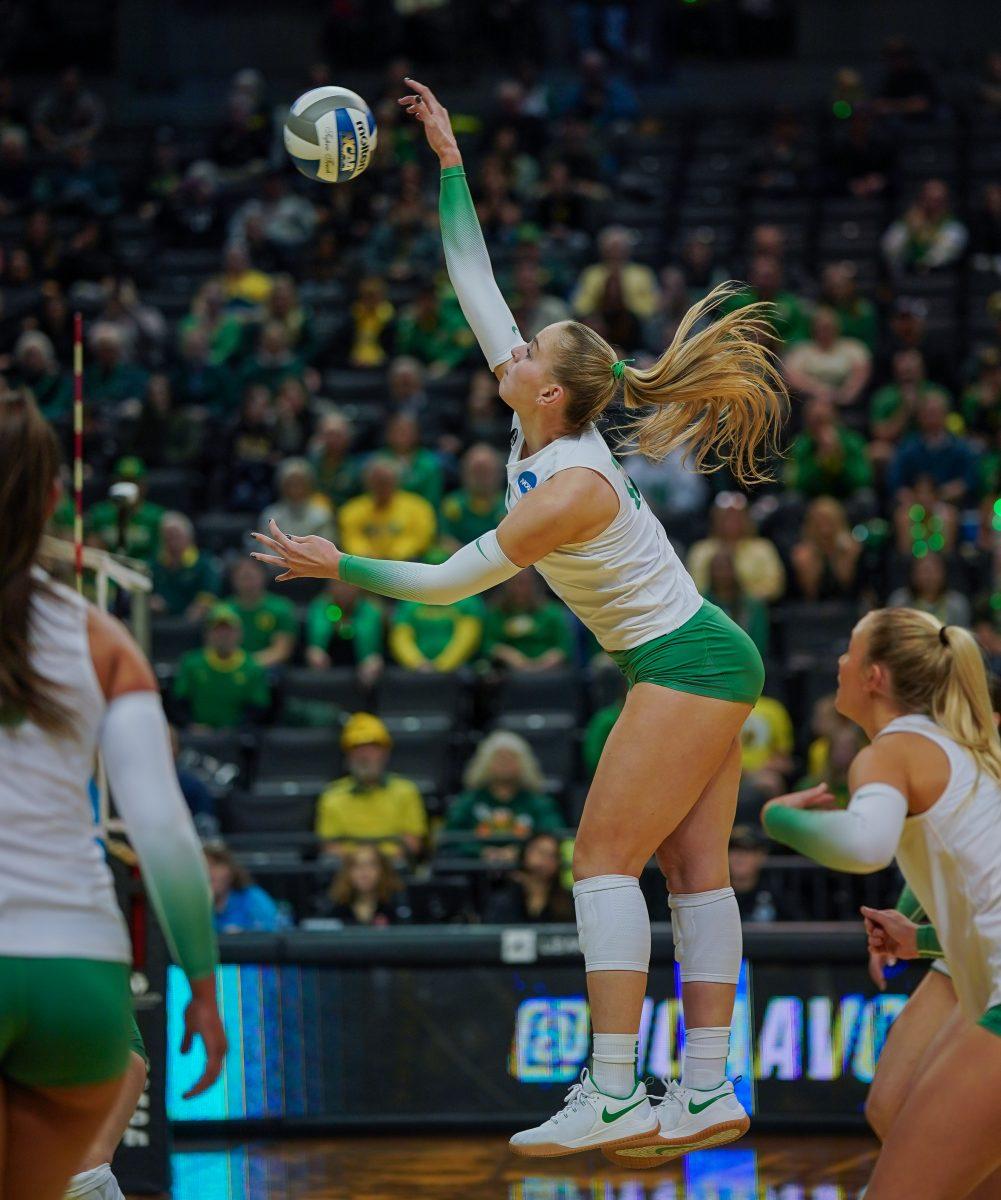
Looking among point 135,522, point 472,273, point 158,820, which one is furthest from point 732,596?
point 158,820

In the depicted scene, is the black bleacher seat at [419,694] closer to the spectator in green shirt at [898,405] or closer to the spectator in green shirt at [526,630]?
the spectator in green shirt at [526,630]

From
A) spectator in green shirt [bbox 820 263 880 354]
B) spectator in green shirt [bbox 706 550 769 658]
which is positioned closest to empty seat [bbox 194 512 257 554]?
spectator in green shirt [bbox 706 550 769 658]

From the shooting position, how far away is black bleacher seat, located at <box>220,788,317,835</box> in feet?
30.9

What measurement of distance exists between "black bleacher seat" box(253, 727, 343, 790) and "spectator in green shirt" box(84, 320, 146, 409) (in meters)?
4.09

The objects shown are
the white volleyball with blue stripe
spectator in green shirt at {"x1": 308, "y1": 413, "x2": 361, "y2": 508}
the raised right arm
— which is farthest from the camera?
spectator in green shirt at {"x1": 308, "y1": 413, "x2": 361, "y2": 508}

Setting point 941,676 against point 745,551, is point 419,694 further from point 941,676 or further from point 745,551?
point 941,676

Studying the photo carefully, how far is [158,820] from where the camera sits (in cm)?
295

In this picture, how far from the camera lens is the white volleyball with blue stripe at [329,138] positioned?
5.31 m

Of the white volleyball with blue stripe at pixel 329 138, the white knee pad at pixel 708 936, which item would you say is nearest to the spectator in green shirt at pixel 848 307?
the white volleyball with blue stripe at pixel 329 138

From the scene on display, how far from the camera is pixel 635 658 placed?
180 inches

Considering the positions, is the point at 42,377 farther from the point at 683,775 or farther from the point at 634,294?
the point at 683,775

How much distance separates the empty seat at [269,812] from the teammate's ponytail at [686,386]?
4.99 metres

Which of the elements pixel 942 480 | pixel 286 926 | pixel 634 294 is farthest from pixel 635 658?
pixel 634 294

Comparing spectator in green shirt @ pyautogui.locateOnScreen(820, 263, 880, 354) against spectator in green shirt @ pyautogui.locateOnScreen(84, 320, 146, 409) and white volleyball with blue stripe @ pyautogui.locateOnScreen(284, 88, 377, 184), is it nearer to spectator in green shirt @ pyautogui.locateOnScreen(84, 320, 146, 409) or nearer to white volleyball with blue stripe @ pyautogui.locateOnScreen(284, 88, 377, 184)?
spectator in green shirt @ pyautogui.locateOnScreen(84, 320, 146, 409)
